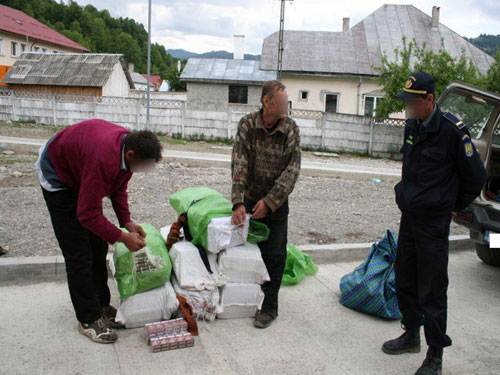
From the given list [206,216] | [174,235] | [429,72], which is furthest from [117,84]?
[206,216]

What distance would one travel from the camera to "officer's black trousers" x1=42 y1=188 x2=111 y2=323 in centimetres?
292

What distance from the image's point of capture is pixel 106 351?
2.99 m

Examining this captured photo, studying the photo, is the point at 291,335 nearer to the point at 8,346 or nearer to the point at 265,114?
the point at 265,114

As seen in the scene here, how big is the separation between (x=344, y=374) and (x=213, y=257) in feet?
4.47

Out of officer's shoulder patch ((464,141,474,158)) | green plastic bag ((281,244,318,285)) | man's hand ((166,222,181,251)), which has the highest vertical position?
officer's shoulder patch ((464,141,474,158))

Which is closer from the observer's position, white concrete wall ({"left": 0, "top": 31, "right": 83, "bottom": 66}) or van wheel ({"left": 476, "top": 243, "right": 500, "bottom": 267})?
van wheel ({"left": 476, "top": 243, "right": 500, "bottom": 267})

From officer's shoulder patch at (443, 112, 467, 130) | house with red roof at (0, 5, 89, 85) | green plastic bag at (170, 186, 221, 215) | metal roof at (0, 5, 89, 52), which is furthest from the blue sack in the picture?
metal roof at (0, 5, 89, 52)

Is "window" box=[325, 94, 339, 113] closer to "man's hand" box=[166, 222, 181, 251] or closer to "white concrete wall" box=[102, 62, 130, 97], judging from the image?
"white concrete wall" box=[102, 62, 130, 97]

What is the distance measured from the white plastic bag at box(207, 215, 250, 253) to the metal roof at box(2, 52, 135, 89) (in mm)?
27533

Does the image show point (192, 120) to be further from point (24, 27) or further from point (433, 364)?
point (24, 27)

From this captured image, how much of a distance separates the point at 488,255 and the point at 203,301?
3.88 m

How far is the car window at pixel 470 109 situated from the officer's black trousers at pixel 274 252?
8.08 ft

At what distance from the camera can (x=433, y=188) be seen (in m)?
2.88

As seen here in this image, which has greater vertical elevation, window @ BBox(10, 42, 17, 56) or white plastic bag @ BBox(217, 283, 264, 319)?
window @ BBox(10, 42, 17, 56)
